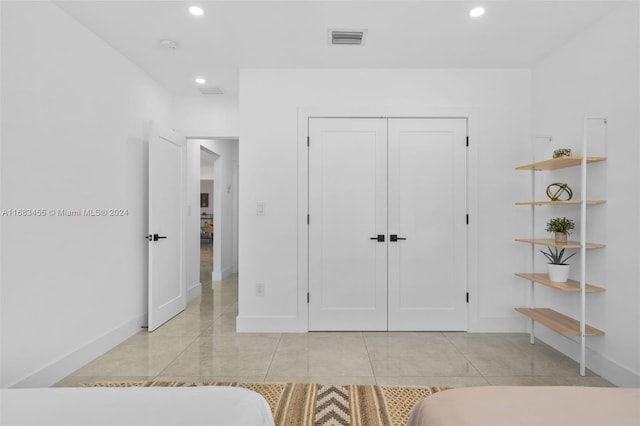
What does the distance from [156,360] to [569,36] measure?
424cm

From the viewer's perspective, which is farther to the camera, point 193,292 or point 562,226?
point 193,292

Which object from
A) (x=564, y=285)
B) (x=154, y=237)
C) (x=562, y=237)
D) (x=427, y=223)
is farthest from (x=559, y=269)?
(x=154, y=237)

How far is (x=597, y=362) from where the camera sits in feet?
8.54

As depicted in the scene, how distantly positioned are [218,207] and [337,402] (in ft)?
15.1

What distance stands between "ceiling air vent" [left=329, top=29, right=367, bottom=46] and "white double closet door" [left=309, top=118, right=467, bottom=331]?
0.75 metres

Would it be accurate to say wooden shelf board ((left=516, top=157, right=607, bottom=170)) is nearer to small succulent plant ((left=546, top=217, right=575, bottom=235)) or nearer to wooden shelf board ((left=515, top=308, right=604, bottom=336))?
small succulent plant ((left=546, top=217, right=575, bottom=235))

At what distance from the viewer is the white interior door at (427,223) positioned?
352 centimetres

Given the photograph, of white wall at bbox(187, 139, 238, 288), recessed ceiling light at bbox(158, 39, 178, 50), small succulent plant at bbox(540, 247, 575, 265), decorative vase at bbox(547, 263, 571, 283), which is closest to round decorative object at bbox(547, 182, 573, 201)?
small succulent plant at bbox(540, 247, 575, 265)

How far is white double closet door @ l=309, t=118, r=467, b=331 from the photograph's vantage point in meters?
3.52

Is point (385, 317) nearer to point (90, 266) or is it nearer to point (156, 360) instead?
Answer: point (156, 360)

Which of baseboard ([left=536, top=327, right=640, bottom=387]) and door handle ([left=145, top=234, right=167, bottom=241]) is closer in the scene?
baseboard ([left=536, top=327, right=640, bottom=387])

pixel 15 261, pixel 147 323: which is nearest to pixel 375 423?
pixel 15 261

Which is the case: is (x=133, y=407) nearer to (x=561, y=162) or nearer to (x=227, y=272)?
(x=561, y=162)

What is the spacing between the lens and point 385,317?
352 cm
